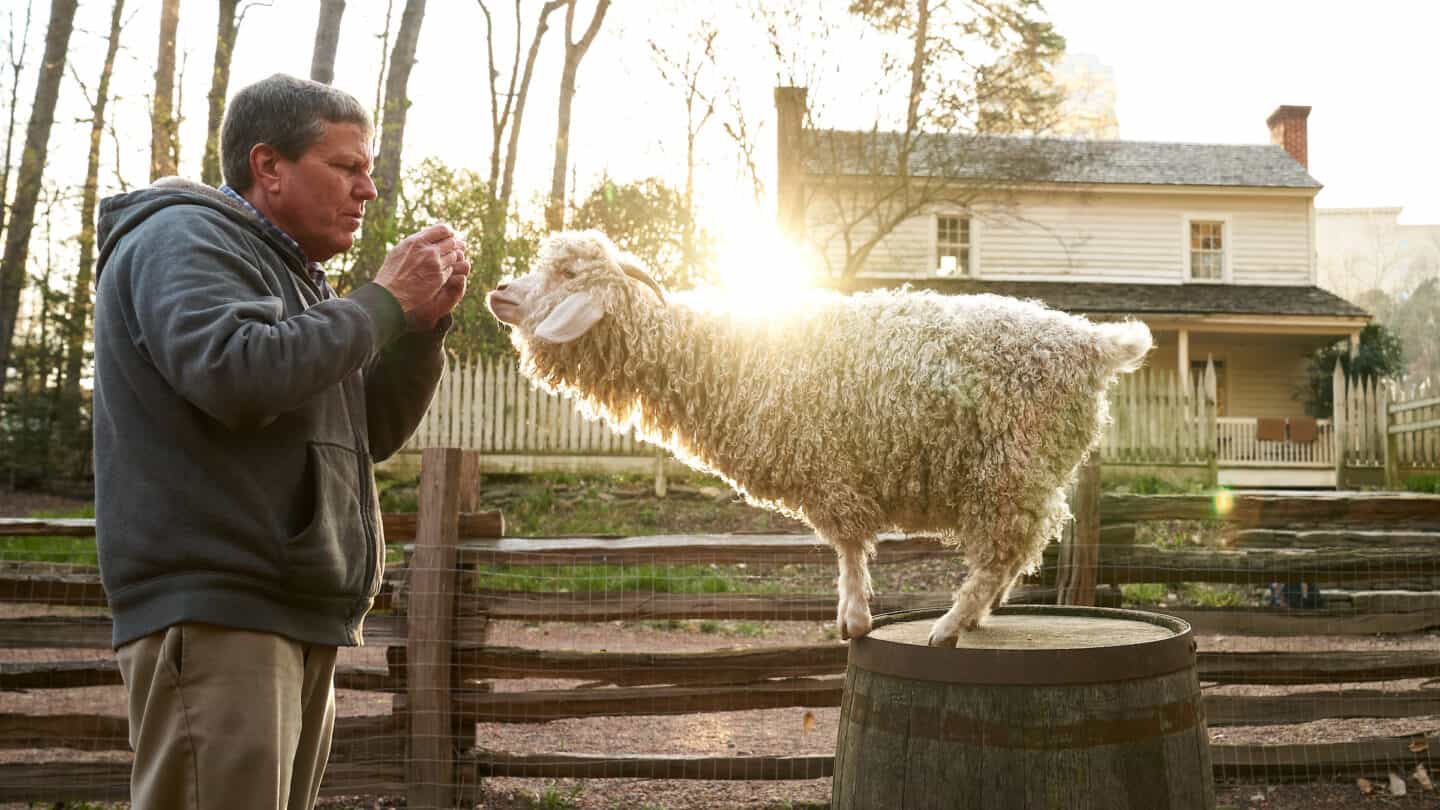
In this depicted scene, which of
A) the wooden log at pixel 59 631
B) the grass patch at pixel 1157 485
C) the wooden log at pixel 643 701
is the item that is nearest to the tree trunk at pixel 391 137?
the wooden log at pixel 59 631

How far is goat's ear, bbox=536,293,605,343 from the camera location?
2354 mm

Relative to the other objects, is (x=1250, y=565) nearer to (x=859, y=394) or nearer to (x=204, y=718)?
(x=859, y=394)

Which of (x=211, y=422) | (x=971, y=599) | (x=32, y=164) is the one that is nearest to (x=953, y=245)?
(x=32, y=164)

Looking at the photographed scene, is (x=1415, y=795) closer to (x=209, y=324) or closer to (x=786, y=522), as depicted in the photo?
(x=209, y=324)

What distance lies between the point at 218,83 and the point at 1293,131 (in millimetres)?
23204

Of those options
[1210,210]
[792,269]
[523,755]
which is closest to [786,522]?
[792,269]

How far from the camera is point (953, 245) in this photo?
20.5 metres

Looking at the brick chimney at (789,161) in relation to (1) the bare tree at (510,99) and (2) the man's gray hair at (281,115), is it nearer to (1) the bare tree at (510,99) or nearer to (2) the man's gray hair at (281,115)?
(1) the bare tree at (510,99)

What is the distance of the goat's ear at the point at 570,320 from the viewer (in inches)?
92.7

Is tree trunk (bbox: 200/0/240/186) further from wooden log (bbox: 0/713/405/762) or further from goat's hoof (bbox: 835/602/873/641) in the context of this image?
goat's hoof (bbox: 835/602/873/641)

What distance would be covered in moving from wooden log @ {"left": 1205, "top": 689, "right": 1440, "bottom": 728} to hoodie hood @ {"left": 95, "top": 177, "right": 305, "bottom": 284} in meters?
5.06

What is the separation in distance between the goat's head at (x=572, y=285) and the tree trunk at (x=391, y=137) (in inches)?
356

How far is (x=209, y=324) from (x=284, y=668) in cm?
68

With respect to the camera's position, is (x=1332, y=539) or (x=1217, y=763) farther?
(x=1332, y=539)
